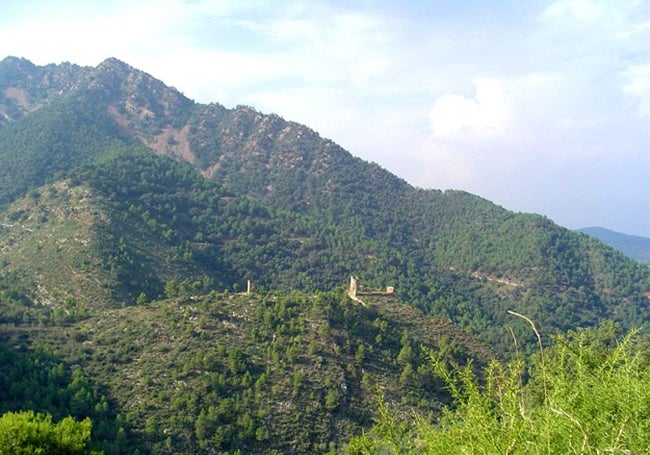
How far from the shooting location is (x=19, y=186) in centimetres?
6656

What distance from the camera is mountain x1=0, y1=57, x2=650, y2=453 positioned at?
25.5 metres

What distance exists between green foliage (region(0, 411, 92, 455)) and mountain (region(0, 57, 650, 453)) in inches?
309

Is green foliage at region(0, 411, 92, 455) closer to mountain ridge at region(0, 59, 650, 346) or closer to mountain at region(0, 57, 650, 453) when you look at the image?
mountain at region(0, 57, 650, 453)

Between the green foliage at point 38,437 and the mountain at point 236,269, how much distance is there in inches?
309

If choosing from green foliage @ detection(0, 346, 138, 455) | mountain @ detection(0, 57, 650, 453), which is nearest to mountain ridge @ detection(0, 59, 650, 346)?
mountain @ detection(0, 57, 650, 453)

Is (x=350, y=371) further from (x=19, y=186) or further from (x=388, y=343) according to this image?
(x=19, y=186)

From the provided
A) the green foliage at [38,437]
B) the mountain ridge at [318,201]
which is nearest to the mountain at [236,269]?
the mountain ridge at [318,201]

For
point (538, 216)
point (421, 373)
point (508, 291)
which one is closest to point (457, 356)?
point (421, 373)

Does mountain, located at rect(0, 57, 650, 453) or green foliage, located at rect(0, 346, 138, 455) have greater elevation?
mountain, located at rect(0, 57, 650, 453)

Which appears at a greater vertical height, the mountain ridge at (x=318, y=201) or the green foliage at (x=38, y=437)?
the mountain ridge at (x=318, y=201)

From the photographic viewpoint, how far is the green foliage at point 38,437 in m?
12.5

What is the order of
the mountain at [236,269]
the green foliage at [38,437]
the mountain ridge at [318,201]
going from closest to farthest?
the green foliage at [38,437]
the mountain at [236,269]
the mountain ridge at [318,201]

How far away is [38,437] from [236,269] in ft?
145

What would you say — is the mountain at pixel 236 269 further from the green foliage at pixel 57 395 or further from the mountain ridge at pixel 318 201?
the mountain ridge at pixel 318 201
